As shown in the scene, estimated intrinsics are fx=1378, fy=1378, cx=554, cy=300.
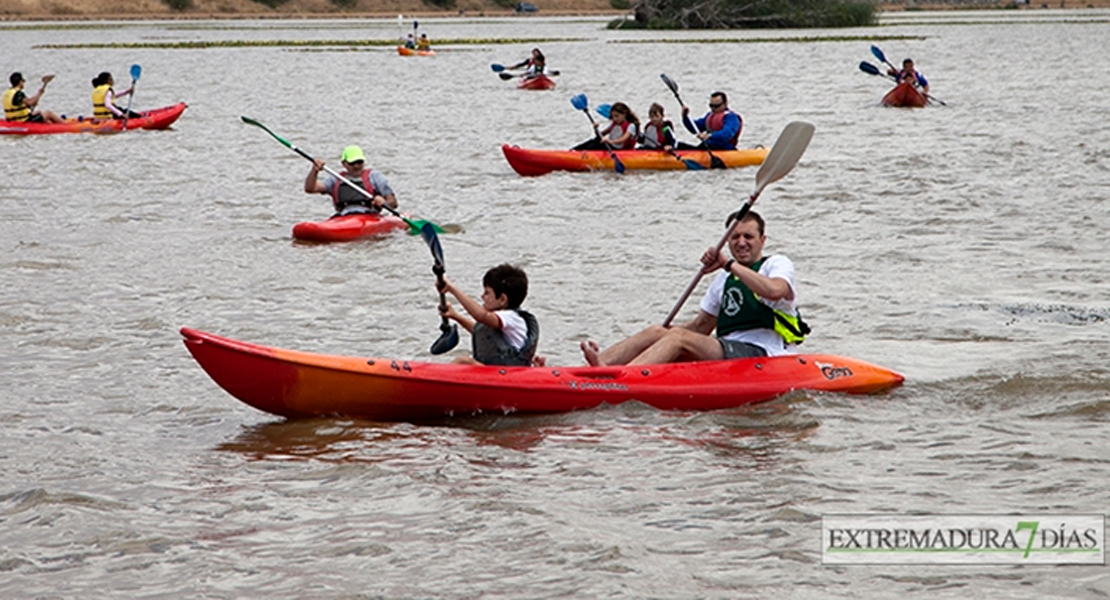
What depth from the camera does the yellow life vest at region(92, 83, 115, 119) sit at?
71.9ft

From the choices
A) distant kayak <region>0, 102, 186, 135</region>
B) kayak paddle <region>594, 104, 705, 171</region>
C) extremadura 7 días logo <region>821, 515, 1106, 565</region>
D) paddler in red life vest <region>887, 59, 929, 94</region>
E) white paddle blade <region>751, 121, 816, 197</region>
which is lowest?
distant kayak <region>0, 102, 186, 135</region>

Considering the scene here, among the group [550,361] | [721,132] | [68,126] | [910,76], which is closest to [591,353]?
[550,361]

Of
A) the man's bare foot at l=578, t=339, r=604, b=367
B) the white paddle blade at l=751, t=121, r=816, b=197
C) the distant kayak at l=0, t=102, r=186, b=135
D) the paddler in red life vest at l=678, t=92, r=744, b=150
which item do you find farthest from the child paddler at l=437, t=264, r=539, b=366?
the distant kayak at l=0, t=102, r=186, b=135

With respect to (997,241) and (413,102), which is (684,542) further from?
(413,102)

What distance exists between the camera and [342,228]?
512 inches

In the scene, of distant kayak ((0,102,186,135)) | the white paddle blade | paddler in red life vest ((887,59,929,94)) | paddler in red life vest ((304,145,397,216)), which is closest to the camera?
the white paddle blade

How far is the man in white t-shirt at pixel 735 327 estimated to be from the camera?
732cm

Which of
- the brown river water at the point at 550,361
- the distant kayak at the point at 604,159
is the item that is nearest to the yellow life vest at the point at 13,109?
the brown river water at the point at 550,361

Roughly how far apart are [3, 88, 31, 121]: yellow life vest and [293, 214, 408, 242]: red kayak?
10484 mm

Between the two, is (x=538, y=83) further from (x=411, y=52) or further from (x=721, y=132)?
(x=721, y=132)

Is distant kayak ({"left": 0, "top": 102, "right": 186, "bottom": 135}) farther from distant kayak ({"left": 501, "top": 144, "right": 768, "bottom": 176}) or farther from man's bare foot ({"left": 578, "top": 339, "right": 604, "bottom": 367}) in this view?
man's bare foot ({"left": 578, "top": 339, "right": 604, "bottom": 367})

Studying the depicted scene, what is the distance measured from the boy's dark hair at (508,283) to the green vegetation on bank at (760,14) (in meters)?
52.5

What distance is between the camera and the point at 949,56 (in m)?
42.5

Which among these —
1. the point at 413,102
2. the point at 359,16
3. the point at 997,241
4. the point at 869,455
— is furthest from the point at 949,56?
the point at 359,16
